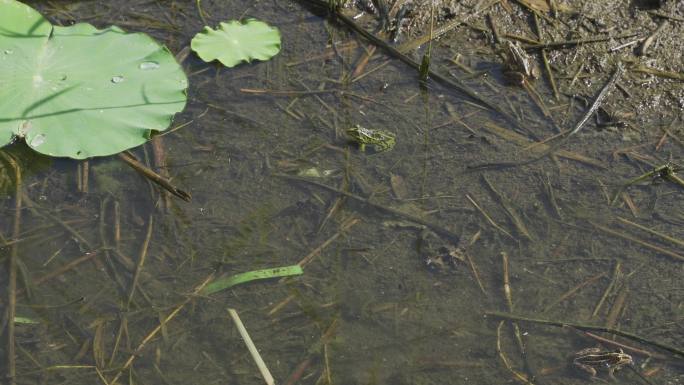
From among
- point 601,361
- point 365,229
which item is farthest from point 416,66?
point 601,361

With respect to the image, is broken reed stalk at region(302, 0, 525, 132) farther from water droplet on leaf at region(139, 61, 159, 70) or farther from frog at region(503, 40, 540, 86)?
water droplet on leaf at region(139, 61, 159, 70)

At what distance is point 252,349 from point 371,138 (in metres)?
1.01

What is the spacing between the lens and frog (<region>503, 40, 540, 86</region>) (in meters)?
3.28

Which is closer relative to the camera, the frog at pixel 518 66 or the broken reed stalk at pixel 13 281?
the broken reed stalk at pixel 13 281

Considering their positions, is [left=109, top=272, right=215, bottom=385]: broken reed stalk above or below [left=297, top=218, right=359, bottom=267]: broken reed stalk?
below

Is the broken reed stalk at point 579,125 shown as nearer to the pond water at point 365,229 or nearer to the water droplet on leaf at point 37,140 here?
the pond water at point 365,229

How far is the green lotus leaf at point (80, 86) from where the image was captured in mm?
2893

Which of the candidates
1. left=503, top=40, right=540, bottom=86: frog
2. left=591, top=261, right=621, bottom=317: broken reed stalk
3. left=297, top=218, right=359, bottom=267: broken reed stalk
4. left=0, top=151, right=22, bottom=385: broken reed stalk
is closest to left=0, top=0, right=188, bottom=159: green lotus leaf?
left=0, top=151, right=22, bottom=385: broken reed stalk

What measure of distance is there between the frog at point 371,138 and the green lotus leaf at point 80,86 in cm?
70

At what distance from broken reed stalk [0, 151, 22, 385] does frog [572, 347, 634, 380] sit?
1754mm

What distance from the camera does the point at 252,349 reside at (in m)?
2.43

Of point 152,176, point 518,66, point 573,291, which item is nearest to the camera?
point 573,291

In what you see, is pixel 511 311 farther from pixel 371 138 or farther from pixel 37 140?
pixel 37 140

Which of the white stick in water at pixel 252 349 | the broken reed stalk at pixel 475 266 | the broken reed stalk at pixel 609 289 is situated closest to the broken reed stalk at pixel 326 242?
the white stick in water at pixel 252 349
